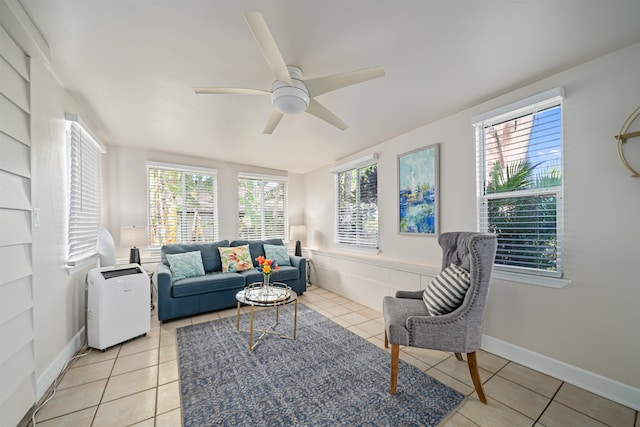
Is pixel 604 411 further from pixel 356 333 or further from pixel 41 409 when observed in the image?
pixel 41 409

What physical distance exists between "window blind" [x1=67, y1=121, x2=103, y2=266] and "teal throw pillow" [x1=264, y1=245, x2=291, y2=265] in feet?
7.56

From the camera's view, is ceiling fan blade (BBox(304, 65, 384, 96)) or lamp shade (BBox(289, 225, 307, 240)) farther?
lamp shade (BBox(289, 225, 307, 240))

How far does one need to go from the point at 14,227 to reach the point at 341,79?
2.24 meters

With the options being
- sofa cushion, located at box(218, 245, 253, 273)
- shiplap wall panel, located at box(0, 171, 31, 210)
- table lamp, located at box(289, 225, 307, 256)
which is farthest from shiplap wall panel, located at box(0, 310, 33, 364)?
table lamp, located at box(289, 225, 307, 256)

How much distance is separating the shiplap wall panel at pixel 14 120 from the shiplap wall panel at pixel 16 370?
133 centimetres

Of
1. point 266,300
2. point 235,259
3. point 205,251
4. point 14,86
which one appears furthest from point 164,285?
point 14,86

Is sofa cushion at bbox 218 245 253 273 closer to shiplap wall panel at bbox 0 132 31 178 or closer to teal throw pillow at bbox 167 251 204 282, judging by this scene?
teal throw pillow at bbox 167 251 204 282

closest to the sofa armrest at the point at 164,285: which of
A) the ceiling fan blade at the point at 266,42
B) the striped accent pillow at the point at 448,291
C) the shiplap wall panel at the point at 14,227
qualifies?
the shiplap wall panel at the point at 14,227

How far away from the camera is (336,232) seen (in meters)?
4.68

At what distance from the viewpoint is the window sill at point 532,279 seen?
2.00m

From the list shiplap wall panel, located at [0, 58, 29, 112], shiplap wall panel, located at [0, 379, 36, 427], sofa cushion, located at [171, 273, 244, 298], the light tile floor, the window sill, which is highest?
shiplap wall panel, located at [0, 58, 29, 112]

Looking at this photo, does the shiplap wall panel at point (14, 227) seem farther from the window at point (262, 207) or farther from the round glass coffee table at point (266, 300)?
the window at point (262, 207)

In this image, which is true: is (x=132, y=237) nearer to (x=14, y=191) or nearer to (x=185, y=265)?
(x=185, y=265)

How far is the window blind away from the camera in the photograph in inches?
93.6
